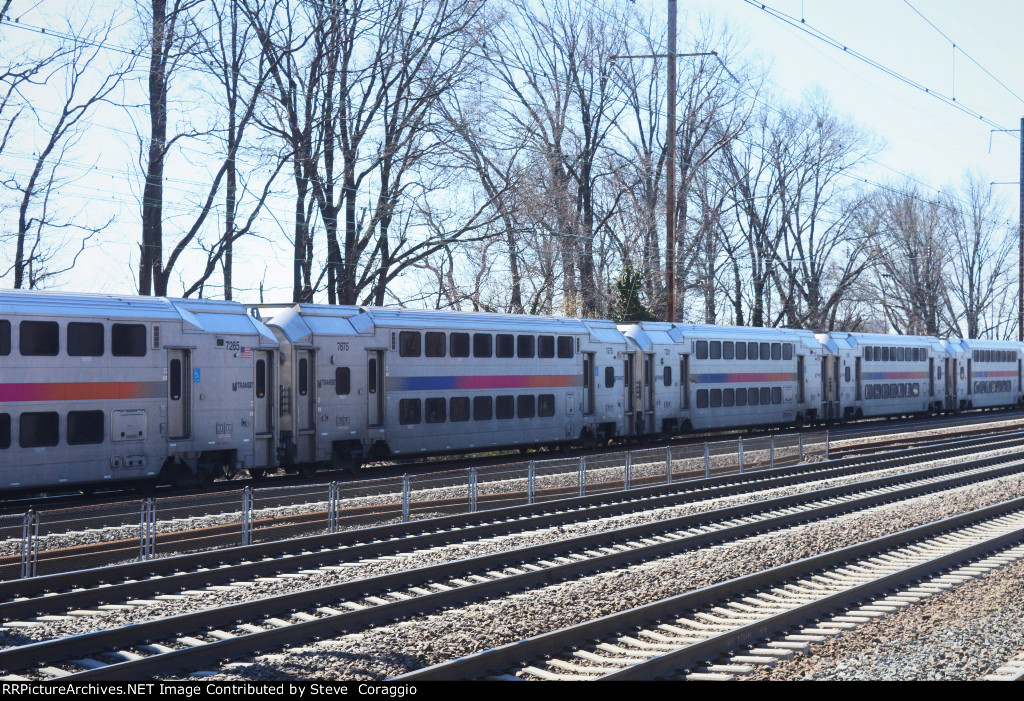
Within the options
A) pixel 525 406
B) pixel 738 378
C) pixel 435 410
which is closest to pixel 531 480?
pixel 435 410

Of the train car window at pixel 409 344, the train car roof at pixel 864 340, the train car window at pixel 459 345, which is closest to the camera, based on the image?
the train car window at pixel 409 344

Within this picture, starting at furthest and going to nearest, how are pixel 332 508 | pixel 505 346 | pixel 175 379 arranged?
pixel 505 346 → pixel 175 379 → pixel 332 508

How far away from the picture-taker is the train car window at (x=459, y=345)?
1097 inches

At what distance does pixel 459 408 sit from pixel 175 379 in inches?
333

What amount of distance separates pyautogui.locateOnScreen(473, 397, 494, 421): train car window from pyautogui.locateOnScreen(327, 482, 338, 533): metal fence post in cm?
1163

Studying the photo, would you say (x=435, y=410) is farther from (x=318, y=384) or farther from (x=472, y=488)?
(x=472, y=488)

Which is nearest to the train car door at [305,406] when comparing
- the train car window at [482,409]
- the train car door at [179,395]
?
the train car door at [179,395]

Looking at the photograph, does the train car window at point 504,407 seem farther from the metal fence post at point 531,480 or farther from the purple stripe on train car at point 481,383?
the metal fence post at point 531,480

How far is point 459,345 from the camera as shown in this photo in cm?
2803

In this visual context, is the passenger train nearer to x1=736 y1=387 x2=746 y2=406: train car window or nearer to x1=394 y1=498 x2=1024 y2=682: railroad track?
x1=736 y1=387 x2=746 y2=406: train car window

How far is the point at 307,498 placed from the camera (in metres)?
16.7

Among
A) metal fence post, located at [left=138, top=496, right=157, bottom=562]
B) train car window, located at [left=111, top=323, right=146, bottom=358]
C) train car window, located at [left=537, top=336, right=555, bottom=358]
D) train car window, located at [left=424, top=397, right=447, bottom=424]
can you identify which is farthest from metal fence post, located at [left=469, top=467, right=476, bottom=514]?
train car window, located at [left=537, top=336, right=555, bottom=358]

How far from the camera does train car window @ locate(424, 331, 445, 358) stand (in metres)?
27.2

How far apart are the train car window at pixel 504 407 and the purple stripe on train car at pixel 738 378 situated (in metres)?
9.73
